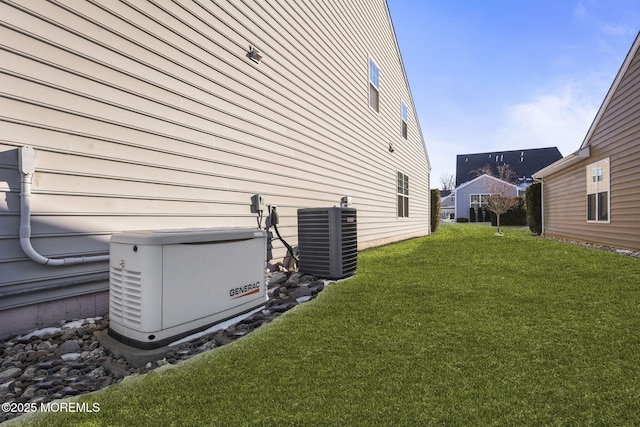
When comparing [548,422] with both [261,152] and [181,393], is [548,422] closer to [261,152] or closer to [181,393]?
[181,393]

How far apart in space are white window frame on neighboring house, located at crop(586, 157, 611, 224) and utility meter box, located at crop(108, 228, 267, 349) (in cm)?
878

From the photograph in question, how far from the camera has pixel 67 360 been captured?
186 centimetres

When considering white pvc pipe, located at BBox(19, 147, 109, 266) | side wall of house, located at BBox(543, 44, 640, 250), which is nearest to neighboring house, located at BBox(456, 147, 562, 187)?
side wall of house, located at BBox(543, 44, 640, 250)

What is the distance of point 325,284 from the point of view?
13.0 feet

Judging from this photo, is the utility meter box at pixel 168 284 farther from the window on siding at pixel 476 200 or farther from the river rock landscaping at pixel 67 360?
the window on siding at pixel 476 200

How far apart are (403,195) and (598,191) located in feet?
16.5

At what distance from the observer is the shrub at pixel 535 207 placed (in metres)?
12.9

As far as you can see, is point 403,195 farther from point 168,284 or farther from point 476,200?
point 476,200

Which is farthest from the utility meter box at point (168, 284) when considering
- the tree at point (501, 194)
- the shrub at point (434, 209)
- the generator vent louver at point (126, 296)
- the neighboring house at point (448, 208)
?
the neighboring house at point (448, 208)

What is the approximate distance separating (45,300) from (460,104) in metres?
18.6

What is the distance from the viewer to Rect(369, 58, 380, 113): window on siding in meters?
8.24

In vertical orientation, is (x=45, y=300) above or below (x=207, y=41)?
below

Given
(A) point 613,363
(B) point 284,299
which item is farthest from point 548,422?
(B) point 284,299

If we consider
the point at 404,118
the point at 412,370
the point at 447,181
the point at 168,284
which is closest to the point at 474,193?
the point at 404,118
